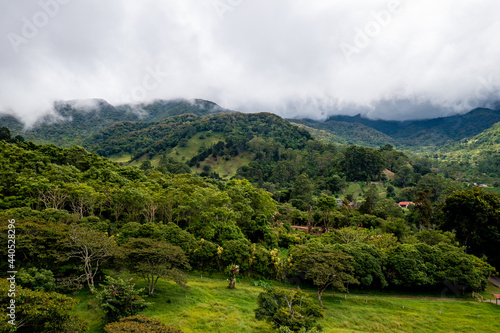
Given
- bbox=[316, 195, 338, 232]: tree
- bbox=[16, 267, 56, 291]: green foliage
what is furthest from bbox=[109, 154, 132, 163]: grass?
bbox=[16, 267, 56, 291]: green foliage

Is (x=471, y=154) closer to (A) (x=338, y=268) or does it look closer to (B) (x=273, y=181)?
(B) (x=273, y=181)

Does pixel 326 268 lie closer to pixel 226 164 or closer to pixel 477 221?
pixel 477 221

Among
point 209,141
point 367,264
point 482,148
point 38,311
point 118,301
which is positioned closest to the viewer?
point 38,311

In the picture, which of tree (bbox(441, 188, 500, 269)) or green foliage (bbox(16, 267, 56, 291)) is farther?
tree (bbox(441, 188, 500, 269))

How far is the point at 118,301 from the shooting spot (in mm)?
15016

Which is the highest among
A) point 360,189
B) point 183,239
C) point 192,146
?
point 192,146

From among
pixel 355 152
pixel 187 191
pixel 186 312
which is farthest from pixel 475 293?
pixel 355 152

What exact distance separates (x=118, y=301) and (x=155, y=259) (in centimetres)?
435

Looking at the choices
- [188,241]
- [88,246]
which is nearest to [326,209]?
[188,241]

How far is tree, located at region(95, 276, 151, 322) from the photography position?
1491 centimetres

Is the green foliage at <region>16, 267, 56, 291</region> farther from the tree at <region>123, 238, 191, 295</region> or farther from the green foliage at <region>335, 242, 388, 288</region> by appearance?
the green foliage at <region>335, 242, 388, 288</region>

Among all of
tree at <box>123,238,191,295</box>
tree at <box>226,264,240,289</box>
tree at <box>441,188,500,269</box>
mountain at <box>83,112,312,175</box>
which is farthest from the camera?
mountain at <box>83,112,312,175</box>

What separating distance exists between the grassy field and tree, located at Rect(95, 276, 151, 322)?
4.70 ft

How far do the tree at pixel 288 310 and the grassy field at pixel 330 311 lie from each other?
8.95ft
